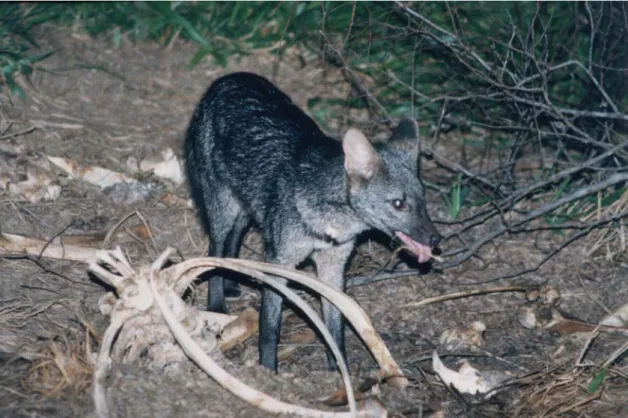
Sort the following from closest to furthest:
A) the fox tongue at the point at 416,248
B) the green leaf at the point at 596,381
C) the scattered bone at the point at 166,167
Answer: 1. the green leaf at the point at 596,381
2. the fox tongue at the point at 416,248
3. the scattered bone at the point at 166,167

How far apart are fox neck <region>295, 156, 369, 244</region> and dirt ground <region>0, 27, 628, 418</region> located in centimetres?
90

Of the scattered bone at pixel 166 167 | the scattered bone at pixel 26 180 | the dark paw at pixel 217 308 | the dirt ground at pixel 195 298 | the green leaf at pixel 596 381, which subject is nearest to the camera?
the dirt ground at pixel 195 298

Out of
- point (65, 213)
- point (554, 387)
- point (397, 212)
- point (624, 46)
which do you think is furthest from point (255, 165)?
point (624, 46)

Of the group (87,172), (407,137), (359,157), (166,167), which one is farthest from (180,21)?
(359,157)

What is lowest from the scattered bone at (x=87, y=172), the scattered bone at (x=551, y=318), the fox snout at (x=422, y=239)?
the scattered bone at (x=551, y=318)

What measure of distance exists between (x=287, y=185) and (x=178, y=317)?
143 cm

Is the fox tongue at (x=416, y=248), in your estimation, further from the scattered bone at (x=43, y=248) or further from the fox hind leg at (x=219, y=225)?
the scattered bone at (x=43, y=248)

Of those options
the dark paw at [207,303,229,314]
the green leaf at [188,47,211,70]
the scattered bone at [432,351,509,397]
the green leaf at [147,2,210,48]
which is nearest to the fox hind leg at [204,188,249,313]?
the dark paw at [207,303,229,314]

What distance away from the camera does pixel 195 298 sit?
695cm

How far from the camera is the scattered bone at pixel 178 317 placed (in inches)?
194

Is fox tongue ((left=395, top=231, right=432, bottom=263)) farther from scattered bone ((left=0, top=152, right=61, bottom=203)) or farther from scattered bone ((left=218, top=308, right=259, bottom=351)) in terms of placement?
scattered bone ((left=0, top=152, right=61, bottom=203))

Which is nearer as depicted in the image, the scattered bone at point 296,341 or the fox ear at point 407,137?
the fox ear at point 407,137

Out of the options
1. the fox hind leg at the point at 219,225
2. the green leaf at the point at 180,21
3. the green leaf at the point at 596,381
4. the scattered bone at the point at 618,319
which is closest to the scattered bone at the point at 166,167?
the fox hind leg at the point at 219,225

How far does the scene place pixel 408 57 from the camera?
944cm
